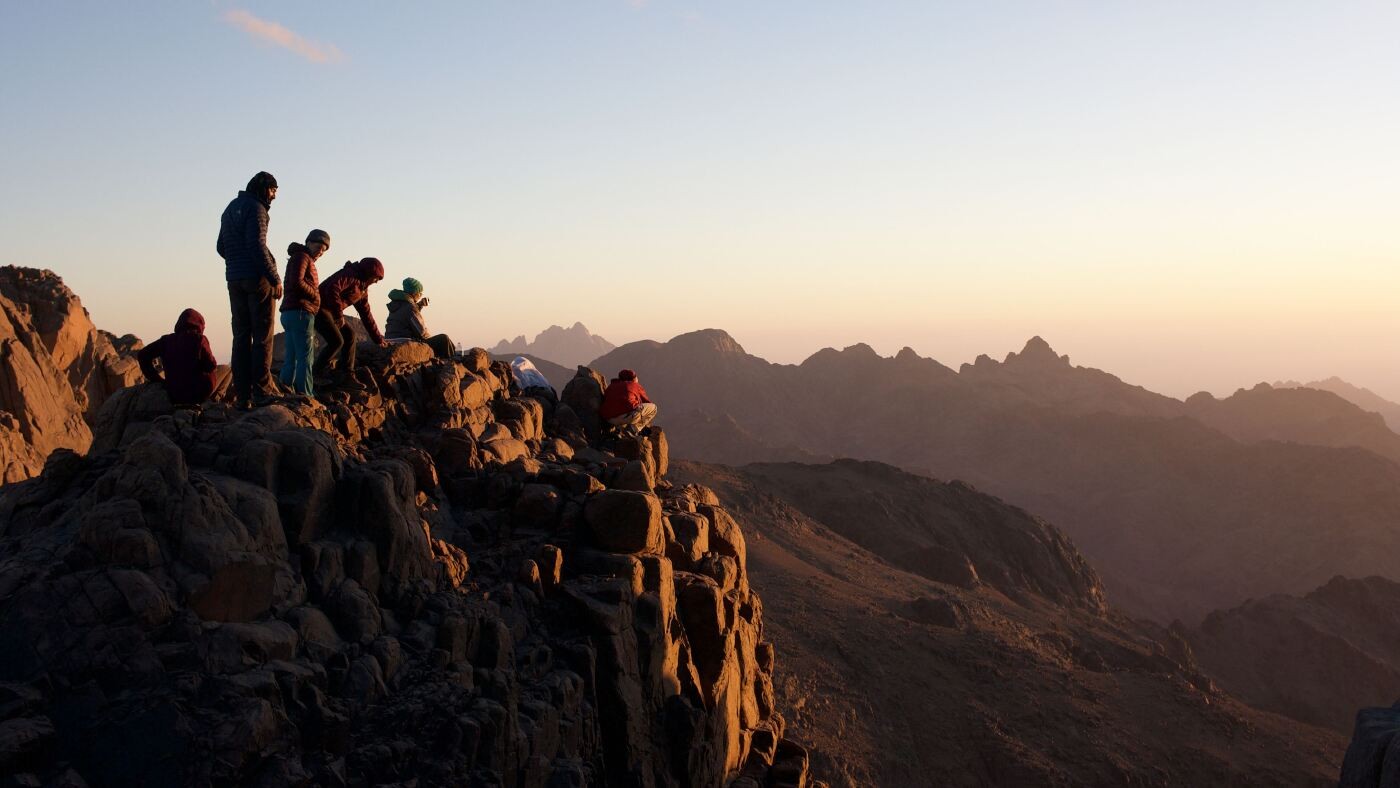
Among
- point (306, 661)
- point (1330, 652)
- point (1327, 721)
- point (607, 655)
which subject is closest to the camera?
point (306, 661)

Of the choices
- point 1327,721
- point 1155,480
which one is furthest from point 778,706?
point 1155,480

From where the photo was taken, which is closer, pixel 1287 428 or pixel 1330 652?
pixel 1330 652

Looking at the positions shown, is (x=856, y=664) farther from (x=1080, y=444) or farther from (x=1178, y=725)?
(x=1080, y=444)

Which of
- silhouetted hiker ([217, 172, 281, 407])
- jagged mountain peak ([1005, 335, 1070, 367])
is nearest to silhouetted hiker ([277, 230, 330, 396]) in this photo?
silhouetted hiker ([217, 172, 281, 407])

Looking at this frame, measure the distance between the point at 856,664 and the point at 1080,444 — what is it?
206 feet

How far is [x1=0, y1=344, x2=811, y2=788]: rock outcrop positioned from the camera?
7.44 m

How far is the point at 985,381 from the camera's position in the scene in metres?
102

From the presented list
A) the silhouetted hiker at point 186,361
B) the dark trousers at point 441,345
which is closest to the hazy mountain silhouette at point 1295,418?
the dark trousers at point 441,345

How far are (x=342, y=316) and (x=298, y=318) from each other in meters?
1.24

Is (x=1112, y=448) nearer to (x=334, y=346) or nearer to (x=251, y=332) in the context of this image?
(x=334, y=346)

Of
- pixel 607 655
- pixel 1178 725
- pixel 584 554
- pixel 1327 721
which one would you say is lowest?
pixel 1327 721

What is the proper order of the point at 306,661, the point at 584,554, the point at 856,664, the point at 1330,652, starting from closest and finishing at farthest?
the point at 306,661 → the point at 584,554 → the point at 856,664 → the point at 1330,652

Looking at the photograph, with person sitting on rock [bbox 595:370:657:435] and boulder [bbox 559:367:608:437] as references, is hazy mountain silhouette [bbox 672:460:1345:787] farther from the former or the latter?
boulder [bbox 559:367:608:437]

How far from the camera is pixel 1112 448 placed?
8319cm
